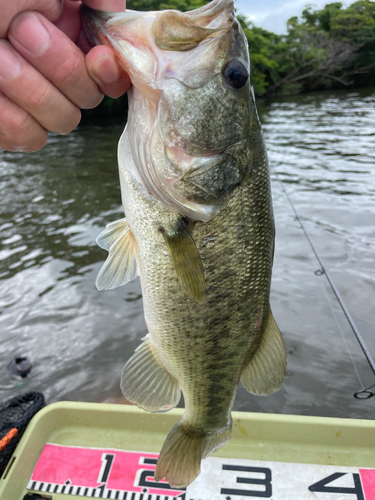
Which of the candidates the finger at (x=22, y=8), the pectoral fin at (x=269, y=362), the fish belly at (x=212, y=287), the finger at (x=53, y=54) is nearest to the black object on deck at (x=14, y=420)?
the fish belly at (x=212, y=287)

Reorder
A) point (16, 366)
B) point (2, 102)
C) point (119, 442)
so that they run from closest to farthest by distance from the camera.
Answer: point (2, 102)
point (119, 442)
point (16, 366)

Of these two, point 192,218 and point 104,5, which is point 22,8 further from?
point 192,218

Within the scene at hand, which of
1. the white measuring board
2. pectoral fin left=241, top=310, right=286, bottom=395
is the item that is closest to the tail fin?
pectoral fin left=241, top=310, right=286, bottom=395

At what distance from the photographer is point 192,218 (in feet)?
4.33

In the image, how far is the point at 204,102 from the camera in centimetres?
123

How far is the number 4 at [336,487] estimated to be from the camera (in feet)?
7.12

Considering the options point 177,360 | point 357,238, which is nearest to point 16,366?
point 177,360

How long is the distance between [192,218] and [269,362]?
0.77 m

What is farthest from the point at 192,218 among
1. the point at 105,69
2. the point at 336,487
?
the point at 336,487

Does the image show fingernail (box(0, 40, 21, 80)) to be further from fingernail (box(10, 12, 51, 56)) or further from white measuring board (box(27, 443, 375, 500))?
white measuring board (box(27, 443, 375, 500))

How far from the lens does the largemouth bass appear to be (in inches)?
46.1

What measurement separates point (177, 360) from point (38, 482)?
1416 millimetres

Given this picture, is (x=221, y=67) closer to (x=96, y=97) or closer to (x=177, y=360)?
(x=96, y=97)

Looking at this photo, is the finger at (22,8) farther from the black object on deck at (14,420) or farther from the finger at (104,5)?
the black object on deck at (14,420)
